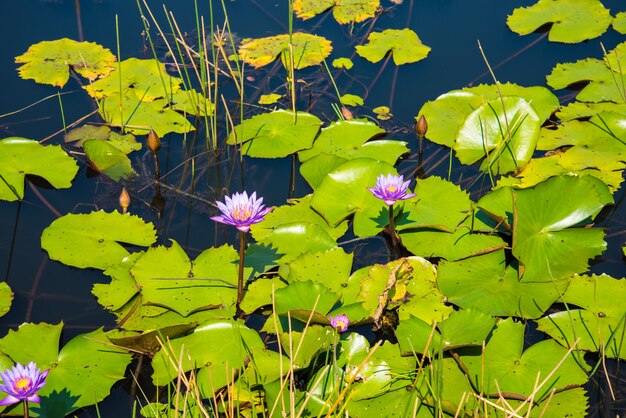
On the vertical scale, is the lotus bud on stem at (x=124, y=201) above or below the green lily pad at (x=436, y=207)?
below

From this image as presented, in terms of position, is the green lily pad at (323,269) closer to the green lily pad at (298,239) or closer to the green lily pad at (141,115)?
the green lily pad at (298,239)

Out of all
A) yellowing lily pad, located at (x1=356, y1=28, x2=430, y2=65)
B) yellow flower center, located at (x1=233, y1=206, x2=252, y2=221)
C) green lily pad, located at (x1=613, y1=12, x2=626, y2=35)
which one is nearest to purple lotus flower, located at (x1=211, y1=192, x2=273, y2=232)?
yellow flower center, located at (x1=233, y1=206, x2=252, y2=221)

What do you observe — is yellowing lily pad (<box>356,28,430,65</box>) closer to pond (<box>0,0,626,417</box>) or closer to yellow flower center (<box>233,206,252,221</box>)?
pond (<box>0,0,626,417</box>)

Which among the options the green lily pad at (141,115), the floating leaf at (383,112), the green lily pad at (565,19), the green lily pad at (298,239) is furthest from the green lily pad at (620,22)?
the green lily pad at (141,115)

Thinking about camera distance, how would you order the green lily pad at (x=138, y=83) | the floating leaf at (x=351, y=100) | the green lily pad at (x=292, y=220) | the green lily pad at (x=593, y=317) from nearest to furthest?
the green lily pad at (x=593, y=317)
the green lily pad at (x=292, y=220)
the floating leaf at (x=351, y=100)
the green lily pad at (x=138, y=83)

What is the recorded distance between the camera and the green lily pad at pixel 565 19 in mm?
4309

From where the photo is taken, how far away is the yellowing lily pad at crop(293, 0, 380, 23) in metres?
4.59

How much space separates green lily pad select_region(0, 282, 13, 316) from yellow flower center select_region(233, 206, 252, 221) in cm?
106

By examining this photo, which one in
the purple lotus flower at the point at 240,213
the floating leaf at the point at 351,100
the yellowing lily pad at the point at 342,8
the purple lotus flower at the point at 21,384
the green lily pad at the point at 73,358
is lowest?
the green lily pad at the point at 73,358

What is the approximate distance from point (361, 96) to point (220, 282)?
1.65m

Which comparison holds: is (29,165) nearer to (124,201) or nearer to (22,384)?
(124,201)

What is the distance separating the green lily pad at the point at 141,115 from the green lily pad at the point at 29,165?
39 centimetres

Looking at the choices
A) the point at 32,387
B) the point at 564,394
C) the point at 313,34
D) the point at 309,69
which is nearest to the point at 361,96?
the point at 309,69

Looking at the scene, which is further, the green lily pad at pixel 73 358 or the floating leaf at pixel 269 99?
the floating leaf at pixel 269 99
